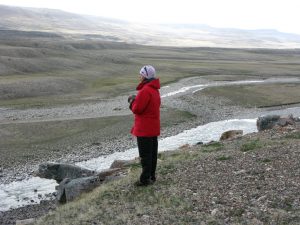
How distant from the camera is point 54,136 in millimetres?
35625

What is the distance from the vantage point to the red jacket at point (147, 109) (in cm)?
Answer: 1312

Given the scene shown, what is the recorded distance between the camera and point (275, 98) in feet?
199

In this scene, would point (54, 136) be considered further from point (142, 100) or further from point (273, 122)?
point (142, 100)

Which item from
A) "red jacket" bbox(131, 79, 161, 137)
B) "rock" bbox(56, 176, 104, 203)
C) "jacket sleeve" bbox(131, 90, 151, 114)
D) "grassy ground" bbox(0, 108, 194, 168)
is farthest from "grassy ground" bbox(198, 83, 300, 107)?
"jacket sleeve" bbox(131, 90, 151, 114)

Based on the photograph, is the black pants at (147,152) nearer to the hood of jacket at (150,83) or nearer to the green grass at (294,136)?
the hood of jacket at (150,83)

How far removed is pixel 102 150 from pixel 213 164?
1722 cm

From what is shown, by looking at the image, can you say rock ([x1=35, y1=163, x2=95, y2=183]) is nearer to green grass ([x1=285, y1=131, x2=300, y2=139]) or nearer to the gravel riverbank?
the gravel riverbank

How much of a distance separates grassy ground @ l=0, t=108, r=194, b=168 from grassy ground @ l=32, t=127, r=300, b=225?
1547 centimetres

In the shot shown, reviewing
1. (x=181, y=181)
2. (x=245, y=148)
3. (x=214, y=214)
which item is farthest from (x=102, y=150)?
(x=214, y=214)

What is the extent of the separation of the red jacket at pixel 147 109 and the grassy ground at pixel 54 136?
16820 mm

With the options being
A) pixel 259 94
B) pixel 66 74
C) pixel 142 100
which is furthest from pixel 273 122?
pixel 66 74

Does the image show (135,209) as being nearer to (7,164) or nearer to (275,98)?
(7,164)

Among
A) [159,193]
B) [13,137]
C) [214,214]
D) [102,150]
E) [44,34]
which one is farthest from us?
[44,34]

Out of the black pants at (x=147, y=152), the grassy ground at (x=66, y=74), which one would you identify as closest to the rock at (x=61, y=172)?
the black pants at (x=147, y=152)
